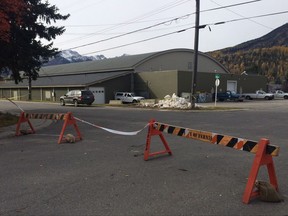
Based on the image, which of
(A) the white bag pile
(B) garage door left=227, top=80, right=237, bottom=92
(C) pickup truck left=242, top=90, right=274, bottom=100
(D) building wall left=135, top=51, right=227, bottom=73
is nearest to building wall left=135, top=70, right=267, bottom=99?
(B) garage door left=227, top=80, right=237, bottom=92

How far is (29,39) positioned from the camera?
2008 centimetres

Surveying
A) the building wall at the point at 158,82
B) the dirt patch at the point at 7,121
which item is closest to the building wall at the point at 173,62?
the building wall at the point at 158,82

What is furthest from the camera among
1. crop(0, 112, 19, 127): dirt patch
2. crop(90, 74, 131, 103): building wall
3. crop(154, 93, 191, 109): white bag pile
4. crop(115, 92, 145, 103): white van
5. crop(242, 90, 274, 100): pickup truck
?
crop(242, 90, 274, 100): pickup truck

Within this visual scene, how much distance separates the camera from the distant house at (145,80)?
167ft

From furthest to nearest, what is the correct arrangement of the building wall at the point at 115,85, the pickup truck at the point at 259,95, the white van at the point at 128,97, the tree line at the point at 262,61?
the tree line at the point at 262,61, the pickup truck at the point at 259,95, the building wall at the point at 115,85, the white van at the point at 128,97

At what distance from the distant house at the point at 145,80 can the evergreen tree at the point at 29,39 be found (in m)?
24.9

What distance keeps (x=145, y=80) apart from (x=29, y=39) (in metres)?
34.9

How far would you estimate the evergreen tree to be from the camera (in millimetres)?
18688

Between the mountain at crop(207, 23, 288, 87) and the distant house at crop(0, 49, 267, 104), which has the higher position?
the mountain at crop(207, 23, 288, 87)

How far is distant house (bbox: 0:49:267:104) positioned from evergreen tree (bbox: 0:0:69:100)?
982 inches

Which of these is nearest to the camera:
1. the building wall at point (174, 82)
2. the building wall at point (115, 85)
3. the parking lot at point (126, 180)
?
the parking lot at point (126, 180)

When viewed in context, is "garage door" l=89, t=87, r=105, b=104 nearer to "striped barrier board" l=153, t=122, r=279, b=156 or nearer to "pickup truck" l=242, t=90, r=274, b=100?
"pickup truck" l=242, t=90, r=274, b=100

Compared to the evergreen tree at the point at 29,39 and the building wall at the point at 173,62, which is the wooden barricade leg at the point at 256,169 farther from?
the building wall at the point at 173,62

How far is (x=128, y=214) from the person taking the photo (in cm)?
496
